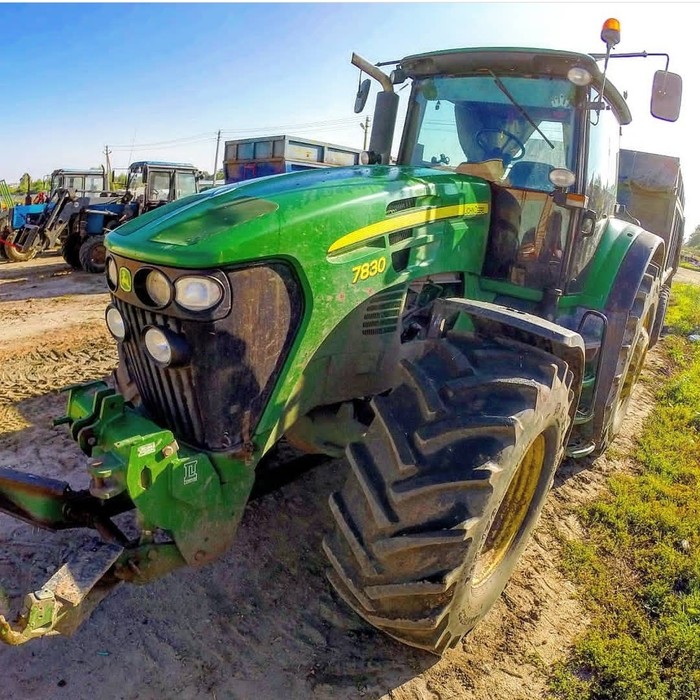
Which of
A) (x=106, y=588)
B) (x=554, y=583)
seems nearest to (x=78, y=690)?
(x=106, y=588)

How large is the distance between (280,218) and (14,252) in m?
12.4

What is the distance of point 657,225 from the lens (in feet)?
25.7

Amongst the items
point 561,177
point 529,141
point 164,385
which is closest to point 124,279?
point 164,385

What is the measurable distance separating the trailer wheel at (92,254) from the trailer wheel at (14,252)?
224cm

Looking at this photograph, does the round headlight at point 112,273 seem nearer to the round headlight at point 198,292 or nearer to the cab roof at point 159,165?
the round headlight at point 198,292

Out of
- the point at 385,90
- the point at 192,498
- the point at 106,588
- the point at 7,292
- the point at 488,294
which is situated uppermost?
the point at 385,90

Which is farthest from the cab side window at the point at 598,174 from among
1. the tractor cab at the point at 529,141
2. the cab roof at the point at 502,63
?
the cab roof at the point at 502,63

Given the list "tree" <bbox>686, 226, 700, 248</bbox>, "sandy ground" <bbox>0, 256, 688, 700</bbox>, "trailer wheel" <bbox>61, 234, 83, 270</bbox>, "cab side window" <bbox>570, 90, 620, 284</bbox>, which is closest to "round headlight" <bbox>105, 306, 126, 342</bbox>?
"sandy ground" <bbox>0, 256, 688, 700</bbox>

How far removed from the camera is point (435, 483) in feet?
7.18

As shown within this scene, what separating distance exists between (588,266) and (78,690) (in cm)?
350

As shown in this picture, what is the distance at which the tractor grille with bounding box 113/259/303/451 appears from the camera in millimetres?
2209

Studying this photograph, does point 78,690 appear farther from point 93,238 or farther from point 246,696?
point 93,238

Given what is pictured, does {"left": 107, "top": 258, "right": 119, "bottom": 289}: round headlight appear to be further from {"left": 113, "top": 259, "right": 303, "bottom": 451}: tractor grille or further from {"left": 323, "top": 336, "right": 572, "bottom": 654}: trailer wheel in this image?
{"left": 323, "top": 336, "right": 572, "bottom": 654}: trailer wheel

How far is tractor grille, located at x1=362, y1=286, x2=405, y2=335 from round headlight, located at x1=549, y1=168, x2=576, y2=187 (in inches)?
42.1
